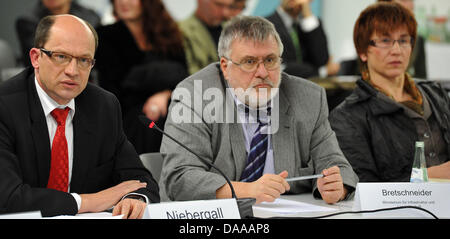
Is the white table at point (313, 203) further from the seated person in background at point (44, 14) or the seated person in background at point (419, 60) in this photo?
the seated person in background at point (44, 14)

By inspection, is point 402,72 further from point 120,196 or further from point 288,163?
point 120,196

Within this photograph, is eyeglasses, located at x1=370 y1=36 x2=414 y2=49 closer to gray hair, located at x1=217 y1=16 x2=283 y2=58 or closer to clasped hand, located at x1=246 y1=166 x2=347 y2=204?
gray hair, located at x1=217 y1=16 x2=283 y2=58

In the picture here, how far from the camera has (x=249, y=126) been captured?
238 centimetres

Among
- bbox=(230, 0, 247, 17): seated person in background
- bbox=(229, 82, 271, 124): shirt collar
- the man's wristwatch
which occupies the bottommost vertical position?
the man's wristwatch

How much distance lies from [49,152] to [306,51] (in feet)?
10.1

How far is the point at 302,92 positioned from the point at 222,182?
2.02 feet

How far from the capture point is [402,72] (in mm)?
2738

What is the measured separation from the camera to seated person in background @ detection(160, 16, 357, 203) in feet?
7.43

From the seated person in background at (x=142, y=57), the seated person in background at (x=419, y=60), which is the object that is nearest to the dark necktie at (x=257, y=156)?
the seated person in background at (x=142, y=57)

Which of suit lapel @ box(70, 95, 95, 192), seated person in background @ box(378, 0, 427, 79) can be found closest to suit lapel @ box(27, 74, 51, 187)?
suit lapel @ box(70, 95, 95, 192)

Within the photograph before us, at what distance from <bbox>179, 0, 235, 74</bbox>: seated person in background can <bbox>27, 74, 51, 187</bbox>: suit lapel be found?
1.84m

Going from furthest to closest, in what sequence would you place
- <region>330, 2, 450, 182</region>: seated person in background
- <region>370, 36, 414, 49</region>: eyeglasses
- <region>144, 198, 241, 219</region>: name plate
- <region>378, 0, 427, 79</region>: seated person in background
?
<region>378, 0, 427, 79</region>: seated person in background, <region>370, 36, 414, 49</region>: eyeglasses, <region>330, 2, 450, 182</region>: seated person in background, <region>144, 198, 241, 219</region>: name plate

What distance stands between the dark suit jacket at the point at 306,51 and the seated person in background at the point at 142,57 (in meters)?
0.78
